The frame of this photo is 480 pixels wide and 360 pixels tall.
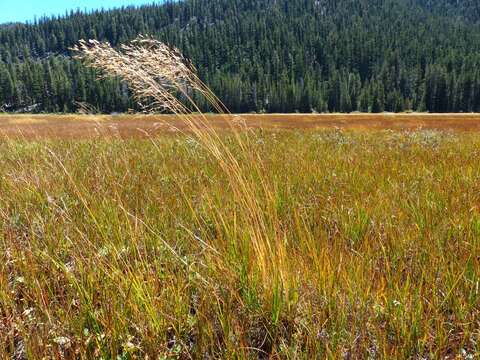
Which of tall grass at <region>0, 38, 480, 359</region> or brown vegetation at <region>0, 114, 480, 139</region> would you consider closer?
tall grass at <region>0, 38, 480, 359</region>

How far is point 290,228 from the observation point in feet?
10.4

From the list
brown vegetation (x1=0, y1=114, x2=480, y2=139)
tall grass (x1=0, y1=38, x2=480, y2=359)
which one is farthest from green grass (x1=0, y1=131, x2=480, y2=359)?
brown vegetation (x1=0, y1=114, x2=480, y2=139)

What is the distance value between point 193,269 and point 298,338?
32.2 inches

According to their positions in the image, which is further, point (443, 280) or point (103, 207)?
point (103, 207)

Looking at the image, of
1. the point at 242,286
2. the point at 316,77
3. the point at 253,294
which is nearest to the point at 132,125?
the point at 242,286

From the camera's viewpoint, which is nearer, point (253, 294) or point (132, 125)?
point (253, 294)

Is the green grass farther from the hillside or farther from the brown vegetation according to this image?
the hillside

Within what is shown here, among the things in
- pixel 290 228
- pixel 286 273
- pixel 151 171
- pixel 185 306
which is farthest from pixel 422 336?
pixel 151 171

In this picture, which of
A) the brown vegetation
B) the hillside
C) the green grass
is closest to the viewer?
the green grass

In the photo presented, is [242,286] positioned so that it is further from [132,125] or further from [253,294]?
[132,125]

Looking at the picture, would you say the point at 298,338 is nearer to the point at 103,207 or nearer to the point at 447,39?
the point at 103,207

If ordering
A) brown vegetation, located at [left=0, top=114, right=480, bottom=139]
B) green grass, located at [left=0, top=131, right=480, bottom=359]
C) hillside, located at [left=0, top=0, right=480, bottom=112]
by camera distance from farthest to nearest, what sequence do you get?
hillside, located at [left=0, top=0, right=480, bottom=112] → brown vegetation, located at [left=0, top=114, right=480, bottom=139] → green grass, located at [left=0, top=131, right=480, bottom=359]

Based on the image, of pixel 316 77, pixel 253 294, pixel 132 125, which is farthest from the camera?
pixel 316 77

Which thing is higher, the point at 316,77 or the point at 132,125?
the point at 132,125
